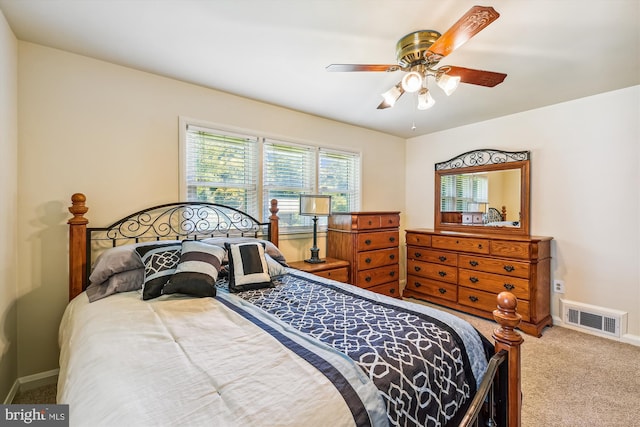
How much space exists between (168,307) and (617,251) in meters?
3.91

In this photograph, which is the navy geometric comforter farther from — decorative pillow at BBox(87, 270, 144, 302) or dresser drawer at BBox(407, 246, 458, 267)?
dresser drawer at BBox(407, 246, 458, 267)

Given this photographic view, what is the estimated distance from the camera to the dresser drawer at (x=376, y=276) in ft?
10.8

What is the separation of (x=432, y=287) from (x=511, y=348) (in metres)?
2.62

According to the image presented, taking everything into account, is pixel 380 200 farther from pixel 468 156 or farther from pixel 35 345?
pixel 35 345

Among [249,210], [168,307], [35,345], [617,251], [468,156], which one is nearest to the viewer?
[168,307]

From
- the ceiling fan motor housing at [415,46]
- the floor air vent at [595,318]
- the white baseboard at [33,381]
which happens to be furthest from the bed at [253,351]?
the floor air vent at [595,318]

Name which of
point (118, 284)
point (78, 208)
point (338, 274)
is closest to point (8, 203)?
point (78, 208)

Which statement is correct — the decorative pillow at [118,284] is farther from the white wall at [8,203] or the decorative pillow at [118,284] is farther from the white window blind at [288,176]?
the white window blind at [288,176]

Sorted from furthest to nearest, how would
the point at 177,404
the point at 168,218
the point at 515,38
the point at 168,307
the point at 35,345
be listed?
the point at 168,218, the point at 35,345, the point at 515,38, the point at 168,307, the point at 177,404

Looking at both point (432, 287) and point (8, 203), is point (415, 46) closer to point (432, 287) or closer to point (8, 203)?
point (8, 203)

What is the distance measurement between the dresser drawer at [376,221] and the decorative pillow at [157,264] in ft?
6.38

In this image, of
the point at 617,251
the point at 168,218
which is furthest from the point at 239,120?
the point at 617,251

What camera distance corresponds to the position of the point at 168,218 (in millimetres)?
2506

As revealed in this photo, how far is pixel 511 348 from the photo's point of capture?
1.21 m
